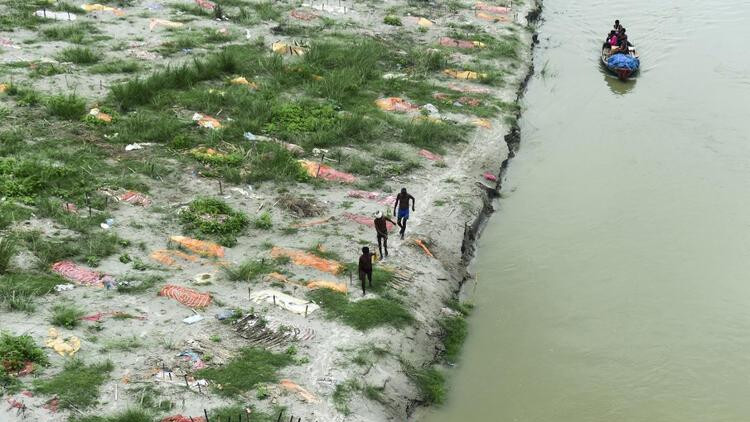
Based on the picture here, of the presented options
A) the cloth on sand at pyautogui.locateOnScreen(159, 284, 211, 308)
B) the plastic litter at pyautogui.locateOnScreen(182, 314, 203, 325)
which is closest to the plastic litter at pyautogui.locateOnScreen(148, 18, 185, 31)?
the cloth on sand at pyautogui.locateOnScreen(159, 284, 211, 308)

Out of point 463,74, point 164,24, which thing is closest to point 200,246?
point 463,74

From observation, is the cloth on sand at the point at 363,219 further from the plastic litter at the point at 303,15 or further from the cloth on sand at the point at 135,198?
the plastic litter at the point at 303,15

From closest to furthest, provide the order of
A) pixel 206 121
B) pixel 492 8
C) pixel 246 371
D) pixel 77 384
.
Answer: pixel 77 384
pixel 246 371
pixel 206 121
pixel 492 8

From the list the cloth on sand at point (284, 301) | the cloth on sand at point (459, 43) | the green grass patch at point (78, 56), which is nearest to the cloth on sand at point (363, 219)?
the cloth on sand at point (284, 301)

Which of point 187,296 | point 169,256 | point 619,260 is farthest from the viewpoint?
point 619,260

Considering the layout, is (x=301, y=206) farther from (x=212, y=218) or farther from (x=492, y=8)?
(x=492, y=8)

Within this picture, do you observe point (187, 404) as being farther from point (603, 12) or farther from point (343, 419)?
point (603, 12)

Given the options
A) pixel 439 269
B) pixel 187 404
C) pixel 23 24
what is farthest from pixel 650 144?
pixel 23 24
